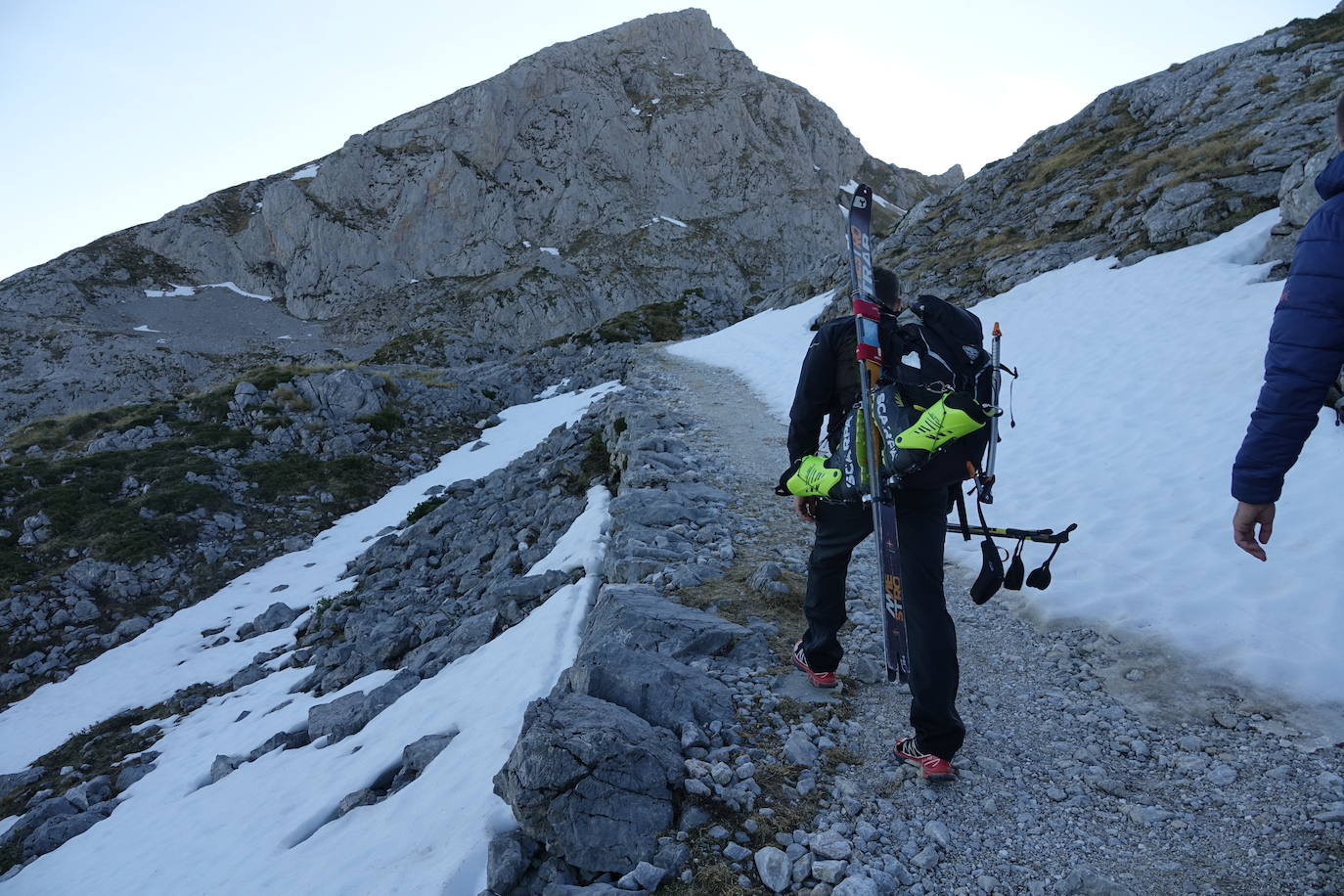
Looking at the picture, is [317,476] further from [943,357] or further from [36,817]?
[943,357]

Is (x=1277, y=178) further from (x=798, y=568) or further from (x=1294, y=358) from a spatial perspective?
(x=1294, y=358)

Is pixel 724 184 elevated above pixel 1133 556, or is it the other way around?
pixel 724 184

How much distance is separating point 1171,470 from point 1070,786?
6.41 meters

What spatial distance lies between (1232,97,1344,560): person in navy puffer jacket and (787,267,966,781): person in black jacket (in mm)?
1577

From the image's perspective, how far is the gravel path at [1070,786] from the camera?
3322mm

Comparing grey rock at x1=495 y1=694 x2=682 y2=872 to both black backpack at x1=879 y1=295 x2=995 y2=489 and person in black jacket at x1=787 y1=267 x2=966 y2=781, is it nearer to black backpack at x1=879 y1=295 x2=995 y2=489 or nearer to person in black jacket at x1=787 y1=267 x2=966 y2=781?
person in black jacket at x1=787 y1=267 x2=966 y2=781

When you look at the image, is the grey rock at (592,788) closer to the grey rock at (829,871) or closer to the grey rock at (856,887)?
the grey rock at (829,871)

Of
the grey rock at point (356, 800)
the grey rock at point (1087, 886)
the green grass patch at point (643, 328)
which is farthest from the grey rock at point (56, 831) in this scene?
the green grass patch at point (643, 328)

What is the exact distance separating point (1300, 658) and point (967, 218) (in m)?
35.6

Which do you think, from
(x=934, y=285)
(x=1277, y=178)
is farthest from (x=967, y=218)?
(x=1277, y=178)

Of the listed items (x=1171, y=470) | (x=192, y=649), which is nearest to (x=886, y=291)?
(x=1171, y=470)

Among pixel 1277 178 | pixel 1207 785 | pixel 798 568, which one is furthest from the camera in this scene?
pixel 1277 178

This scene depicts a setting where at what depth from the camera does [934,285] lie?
27203 millimetres

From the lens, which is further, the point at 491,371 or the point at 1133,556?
the point at 491,371
